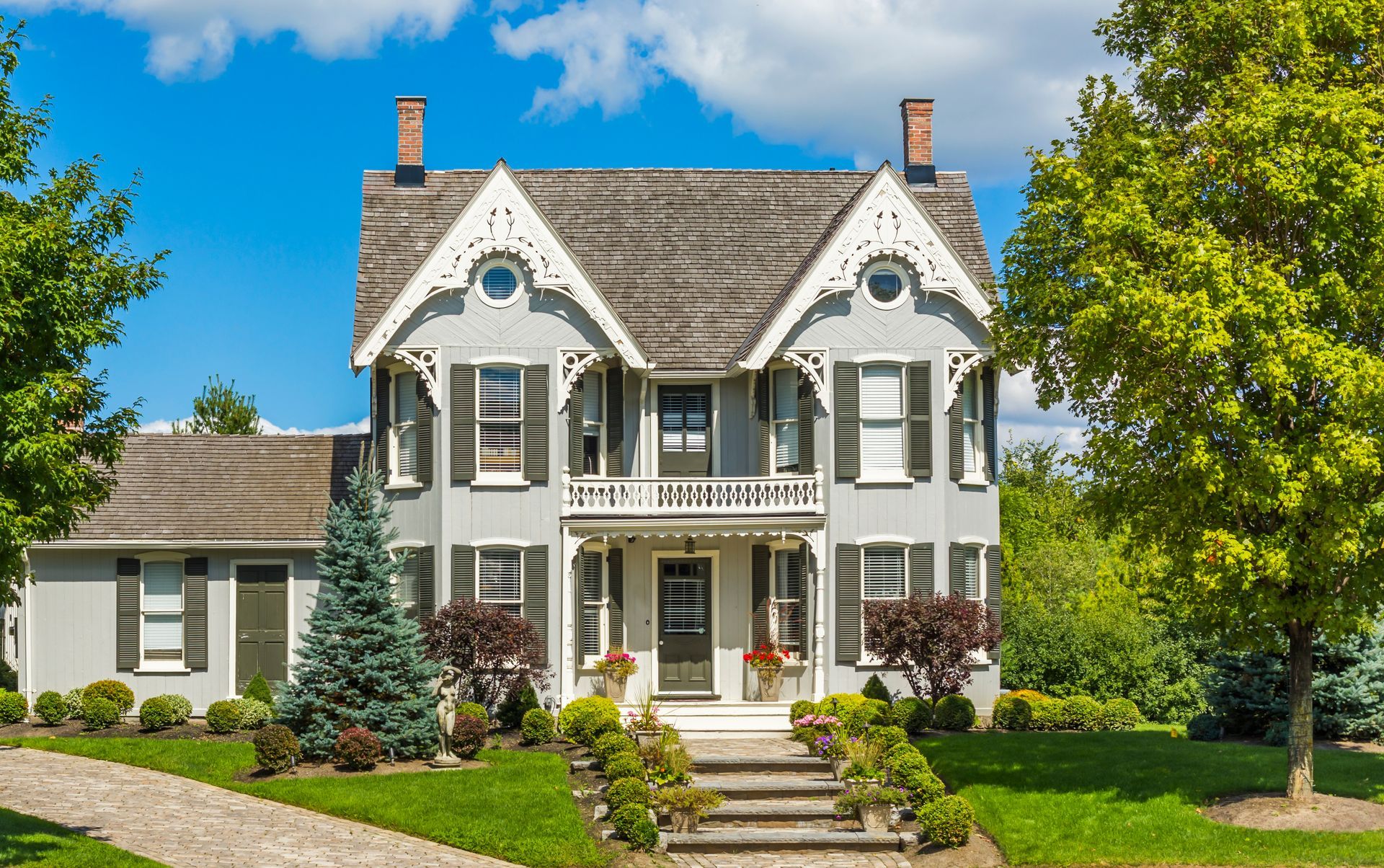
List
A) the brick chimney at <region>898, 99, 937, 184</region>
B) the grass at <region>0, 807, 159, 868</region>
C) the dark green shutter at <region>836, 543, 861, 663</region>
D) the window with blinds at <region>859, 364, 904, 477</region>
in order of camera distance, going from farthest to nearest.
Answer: the brick chimney at <region>898, 99, 937, 184</region>, the window with blinds at <region>859, 364, 904, 477</region>, the dark green shutter at <region>836, 543, 861, 663</region>, the grass at <region>0, 807, 159, 868</region>

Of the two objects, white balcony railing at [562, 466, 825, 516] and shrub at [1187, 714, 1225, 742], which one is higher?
white balcony railing at [562, 466, 825, 516]

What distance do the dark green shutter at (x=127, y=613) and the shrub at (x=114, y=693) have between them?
119 centimetres

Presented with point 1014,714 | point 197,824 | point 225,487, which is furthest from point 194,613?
point 1014,714

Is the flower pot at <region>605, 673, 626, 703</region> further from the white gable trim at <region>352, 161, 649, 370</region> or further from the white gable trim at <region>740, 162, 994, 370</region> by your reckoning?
the white gable trim at <region>740, 162, 994, 370</region>

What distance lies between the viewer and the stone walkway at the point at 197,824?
1592cm

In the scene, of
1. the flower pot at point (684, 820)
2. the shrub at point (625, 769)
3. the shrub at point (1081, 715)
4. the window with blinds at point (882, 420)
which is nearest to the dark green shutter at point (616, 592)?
the window with blinds at point (882, 420)

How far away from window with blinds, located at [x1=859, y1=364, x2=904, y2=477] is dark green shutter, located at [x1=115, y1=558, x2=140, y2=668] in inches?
546

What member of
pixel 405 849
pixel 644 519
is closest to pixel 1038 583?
pixel 644 519

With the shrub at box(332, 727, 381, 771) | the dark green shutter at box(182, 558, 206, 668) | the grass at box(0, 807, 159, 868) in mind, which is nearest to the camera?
the grass at box(0, 807, 159, 868)

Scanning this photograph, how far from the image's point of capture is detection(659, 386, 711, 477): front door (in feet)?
89.5

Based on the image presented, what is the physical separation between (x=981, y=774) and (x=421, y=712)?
819cm

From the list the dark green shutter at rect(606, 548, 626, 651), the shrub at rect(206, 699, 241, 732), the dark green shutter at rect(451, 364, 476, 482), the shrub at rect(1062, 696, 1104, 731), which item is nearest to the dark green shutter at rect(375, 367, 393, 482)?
the dark green shutter at rect(451, 364, 476, 482)

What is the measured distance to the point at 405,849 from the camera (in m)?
16.6

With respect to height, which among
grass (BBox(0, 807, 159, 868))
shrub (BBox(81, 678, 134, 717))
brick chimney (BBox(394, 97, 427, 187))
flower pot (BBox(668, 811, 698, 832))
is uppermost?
brick chimney (BBox(394, 97, 427, 187))
